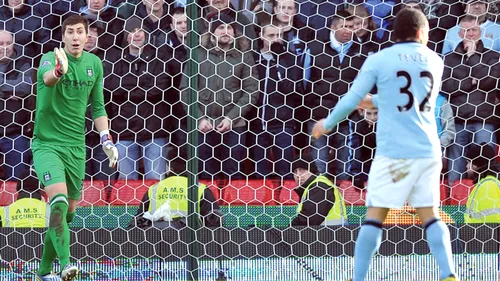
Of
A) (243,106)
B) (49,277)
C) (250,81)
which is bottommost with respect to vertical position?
(49,277)

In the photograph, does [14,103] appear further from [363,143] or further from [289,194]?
[363,143]

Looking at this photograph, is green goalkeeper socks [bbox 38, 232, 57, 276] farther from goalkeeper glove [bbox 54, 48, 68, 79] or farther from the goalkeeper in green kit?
goalkeeper glove [bbox 54, 48, 68, 79]

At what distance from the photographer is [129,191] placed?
328 inches

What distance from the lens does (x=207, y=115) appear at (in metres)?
8.43

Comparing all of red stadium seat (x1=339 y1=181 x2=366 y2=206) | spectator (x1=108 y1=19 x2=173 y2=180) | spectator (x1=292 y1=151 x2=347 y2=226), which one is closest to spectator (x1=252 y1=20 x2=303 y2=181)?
spectator (x1=292 y1=151 x2=347 y2=226)

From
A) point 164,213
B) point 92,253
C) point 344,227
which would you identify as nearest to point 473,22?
point 344,227

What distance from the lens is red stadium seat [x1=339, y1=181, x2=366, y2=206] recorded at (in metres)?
8.23

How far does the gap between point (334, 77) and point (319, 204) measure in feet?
3.89

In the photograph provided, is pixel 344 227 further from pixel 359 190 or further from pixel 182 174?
pixel 182 174

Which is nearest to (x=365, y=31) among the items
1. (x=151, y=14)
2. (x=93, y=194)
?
(x=151, y=14)

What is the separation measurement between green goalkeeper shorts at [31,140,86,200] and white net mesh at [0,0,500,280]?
2.58 ft

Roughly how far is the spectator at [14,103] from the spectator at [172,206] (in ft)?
4.43

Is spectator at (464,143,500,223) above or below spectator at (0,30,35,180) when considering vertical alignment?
below

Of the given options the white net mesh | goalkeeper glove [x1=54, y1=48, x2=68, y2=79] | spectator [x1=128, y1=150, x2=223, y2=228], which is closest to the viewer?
goalkeeper glove [x1=54, y1=48, x2=68, y2=79]
